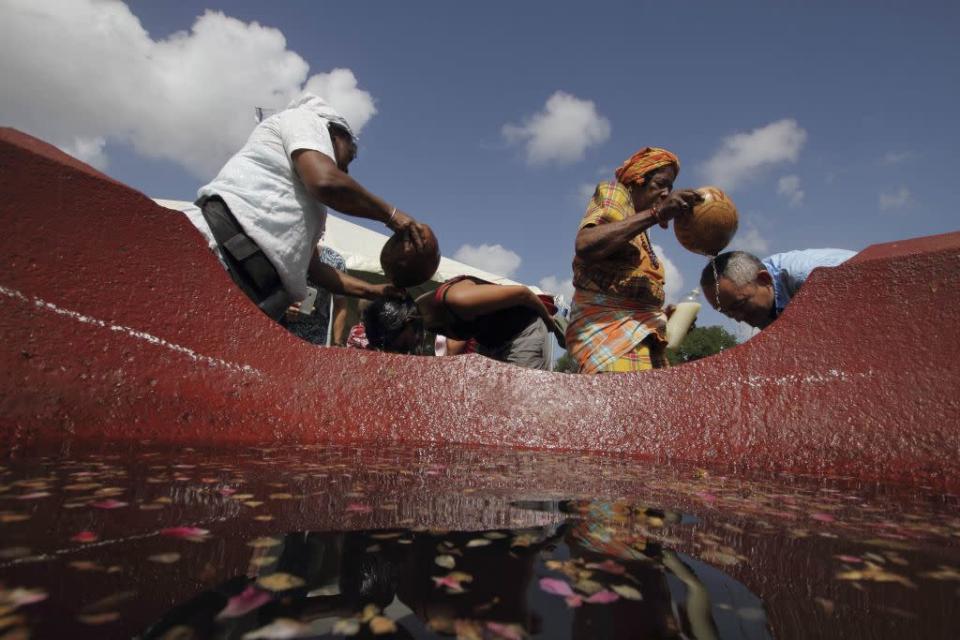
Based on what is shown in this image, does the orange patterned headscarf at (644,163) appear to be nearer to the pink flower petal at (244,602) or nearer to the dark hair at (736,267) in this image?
the dark hair at (736,267)

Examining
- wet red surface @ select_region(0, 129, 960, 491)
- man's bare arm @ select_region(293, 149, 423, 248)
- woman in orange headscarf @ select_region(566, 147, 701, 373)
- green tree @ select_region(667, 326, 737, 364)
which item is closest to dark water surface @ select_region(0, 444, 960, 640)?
wet red surface @ select_region(0, 129, 960, 491)

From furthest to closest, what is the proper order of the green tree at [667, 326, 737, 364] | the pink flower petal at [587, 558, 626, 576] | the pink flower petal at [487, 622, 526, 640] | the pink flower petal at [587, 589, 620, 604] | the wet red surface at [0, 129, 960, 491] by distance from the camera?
the green tree at [667, 326, 737, 364] → the wet red surface at [0, 129, 960, 491] → the pink flower petal at [587, 558, 626, 576] → the pink flower petal at [587, 589, 620, 604] → the pink flower petal at [487, 622, 526, 640]

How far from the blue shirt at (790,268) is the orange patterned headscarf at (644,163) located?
728 millimetres

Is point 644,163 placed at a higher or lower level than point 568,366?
lower

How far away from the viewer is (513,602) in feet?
2.54

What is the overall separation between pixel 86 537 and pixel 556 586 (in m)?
0.77

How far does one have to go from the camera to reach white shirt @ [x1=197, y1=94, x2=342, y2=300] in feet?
7.02

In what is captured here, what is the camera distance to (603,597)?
31.6 inches

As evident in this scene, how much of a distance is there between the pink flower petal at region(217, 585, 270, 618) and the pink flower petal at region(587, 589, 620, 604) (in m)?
0.45

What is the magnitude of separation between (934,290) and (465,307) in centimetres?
192

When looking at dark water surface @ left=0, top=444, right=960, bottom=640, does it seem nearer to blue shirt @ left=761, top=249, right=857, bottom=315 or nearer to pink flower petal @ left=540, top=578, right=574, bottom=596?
pink flower petal @ left=540, top=578, right=574, bottom=596

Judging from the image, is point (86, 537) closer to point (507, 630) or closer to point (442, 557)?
point (442, 557)

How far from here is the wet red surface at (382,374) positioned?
6.23ft

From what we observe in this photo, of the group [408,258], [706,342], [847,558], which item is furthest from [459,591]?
[706,342]
